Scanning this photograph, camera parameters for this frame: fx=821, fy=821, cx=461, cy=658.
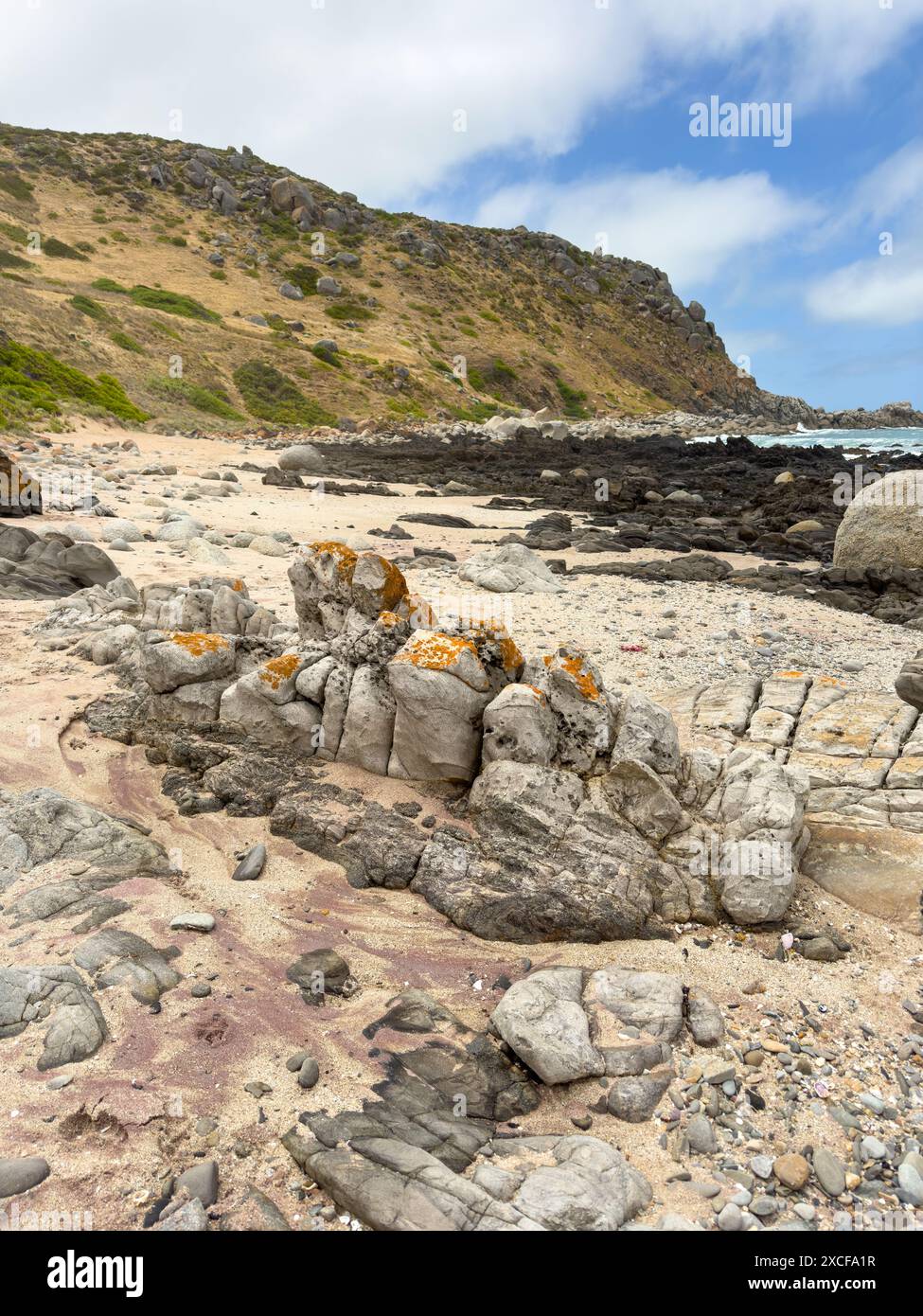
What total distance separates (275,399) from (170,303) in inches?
501

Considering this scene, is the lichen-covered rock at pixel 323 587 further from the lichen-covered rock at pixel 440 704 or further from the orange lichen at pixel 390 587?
the lichen-covered rock at pixel 440 704

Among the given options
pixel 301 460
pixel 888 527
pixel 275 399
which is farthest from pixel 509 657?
pixel 275 399

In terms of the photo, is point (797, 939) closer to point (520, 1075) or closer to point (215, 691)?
point (520, 1075)

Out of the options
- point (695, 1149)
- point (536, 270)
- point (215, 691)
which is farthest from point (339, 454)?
point (536, 270)

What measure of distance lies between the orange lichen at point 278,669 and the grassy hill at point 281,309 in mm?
23289

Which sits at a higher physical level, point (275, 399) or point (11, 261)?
point (11, 261)

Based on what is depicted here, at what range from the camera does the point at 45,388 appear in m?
32.2

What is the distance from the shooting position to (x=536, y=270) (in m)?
93.1

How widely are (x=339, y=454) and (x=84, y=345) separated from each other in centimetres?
1579

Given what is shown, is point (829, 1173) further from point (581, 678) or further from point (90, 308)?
point (90, 308)

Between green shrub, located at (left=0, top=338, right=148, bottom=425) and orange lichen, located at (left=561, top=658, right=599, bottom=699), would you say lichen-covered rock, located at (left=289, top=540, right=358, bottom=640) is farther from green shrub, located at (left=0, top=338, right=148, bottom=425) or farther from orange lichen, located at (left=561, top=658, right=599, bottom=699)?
green shrub, located at (left=0, top=338, right=148, bottom=425)

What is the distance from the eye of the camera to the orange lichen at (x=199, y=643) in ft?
24.8

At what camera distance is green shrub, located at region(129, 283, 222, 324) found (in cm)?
5159

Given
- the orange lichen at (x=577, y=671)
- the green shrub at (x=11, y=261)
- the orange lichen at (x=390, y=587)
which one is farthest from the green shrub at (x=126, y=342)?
the orange lichen at (x=577, y=671)
